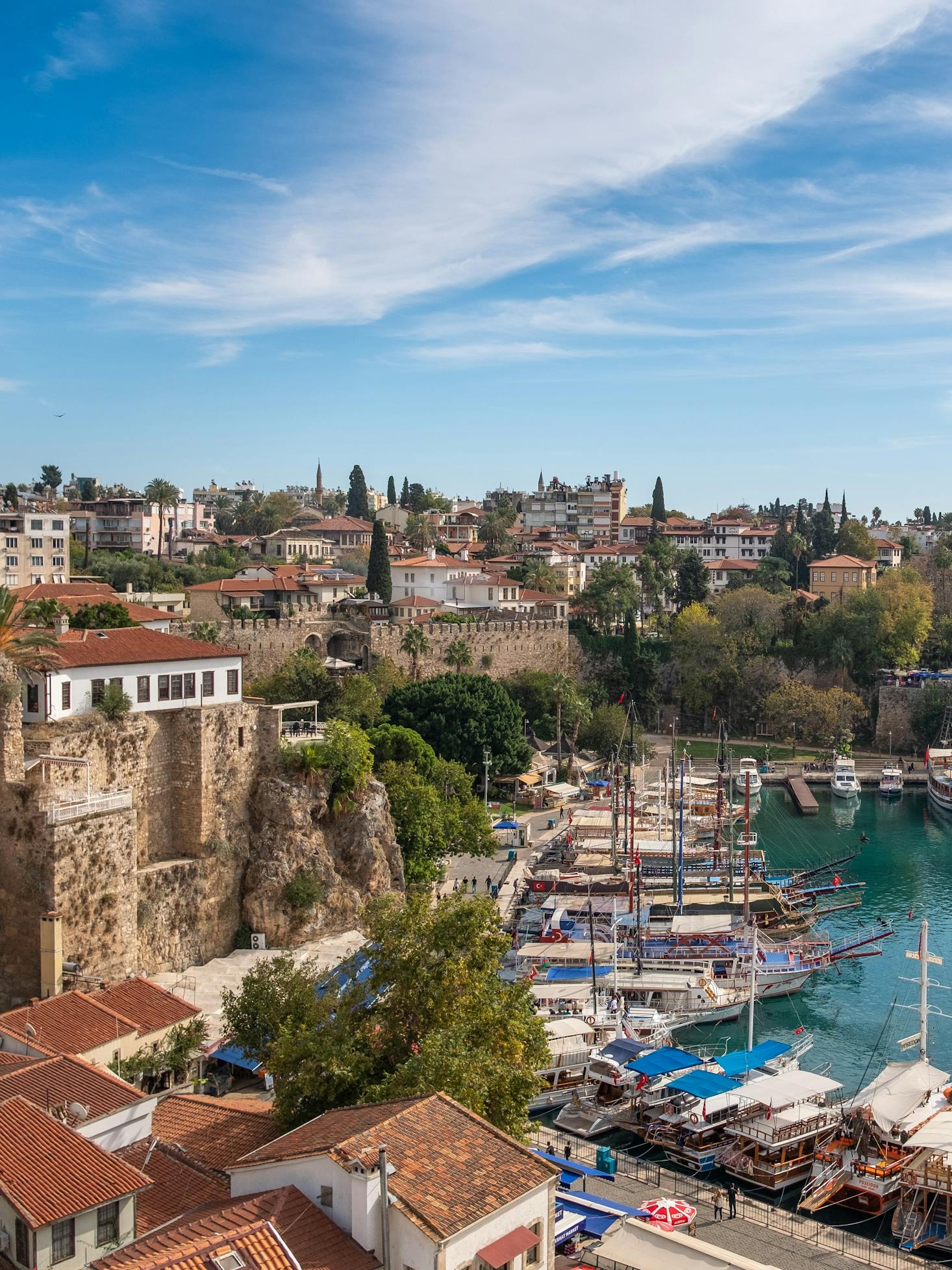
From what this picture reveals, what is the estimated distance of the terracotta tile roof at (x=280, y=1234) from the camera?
14133mm

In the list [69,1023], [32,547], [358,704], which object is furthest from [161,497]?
[69,1023]

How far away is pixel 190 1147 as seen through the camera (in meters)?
20.6

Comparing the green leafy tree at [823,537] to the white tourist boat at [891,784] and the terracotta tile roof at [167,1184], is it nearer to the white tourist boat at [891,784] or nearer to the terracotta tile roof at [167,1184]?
the white tourist boat at [891,784]

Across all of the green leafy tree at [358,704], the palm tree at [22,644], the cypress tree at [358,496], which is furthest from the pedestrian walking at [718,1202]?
the cypress tree at [358,496]

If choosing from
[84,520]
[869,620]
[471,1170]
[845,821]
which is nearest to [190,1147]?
[471,1170]

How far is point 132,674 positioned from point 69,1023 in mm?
11324

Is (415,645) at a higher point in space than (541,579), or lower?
lower

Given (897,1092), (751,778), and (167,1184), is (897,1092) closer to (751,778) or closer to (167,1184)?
(167,1184)

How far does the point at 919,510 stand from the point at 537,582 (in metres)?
119

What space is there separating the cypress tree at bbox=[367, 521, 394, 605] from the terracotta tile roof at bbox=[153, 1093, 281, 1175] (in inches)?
2263

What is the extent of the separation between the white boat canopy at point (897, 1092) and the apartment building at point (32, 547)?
207ft

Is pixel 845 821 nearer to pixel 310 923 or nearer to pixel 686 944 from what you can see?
pixel 686 944

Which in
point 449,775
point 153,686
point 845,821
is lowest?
point 845,821

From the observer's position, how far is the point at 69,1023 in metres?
24.2
